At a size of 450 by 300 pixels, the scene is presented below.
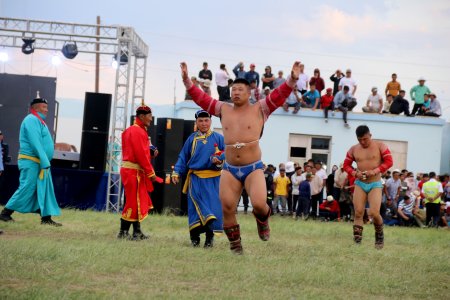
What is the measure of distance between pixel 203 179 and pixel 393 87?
1812cm

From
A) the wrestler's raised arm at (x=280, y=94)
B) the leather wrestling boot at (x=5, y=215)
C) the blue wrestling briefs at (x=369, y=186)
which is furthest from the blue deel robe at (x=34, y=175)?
the blue wrestling briefs at (x=369, y=186)

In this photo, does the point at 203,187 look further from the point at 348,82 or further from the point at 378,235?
the point at 348,82

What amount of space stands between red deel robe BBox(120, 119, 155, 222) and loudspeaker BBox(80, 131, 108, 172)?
29.5ft

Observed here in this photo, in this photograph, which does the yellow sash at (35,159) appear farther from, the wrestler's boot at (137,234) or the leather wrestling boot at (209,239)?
the leather wrestling boot at (209,239)

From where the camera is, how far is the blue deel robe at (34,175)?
12.9m

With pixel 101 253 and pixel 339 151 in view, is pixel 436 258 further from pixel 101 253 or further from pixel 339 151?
pixel 339 151

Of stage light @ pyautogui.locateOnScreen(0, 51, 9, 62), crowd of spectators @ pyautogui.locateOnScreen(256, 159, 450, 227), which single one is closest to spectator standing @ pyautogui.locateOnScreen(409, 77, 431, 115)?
crowd of spectators @ pyautogui.locateOnScreen(256, 159, 450, 227)

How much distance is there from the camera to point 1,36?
22.3m

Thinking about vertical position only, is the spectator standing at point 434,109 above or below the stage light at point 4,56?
below

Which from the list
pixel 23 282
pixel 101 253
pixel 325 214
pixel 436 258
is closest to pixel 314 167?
pixel 325 214

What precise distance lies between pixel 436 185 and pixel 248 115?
13.9m

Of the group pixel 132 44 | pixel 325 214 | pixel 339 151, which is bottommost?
pixel 325 214

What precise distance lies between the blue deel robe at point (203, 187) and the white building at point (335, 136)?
52.7ft

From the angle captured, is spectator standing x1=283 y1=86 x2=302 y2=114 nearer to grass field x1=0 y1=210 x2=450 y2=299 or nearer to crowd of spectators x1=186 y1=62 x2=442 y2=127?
crowd of spectators x1=186 y1=62 x2=442 y2=127
